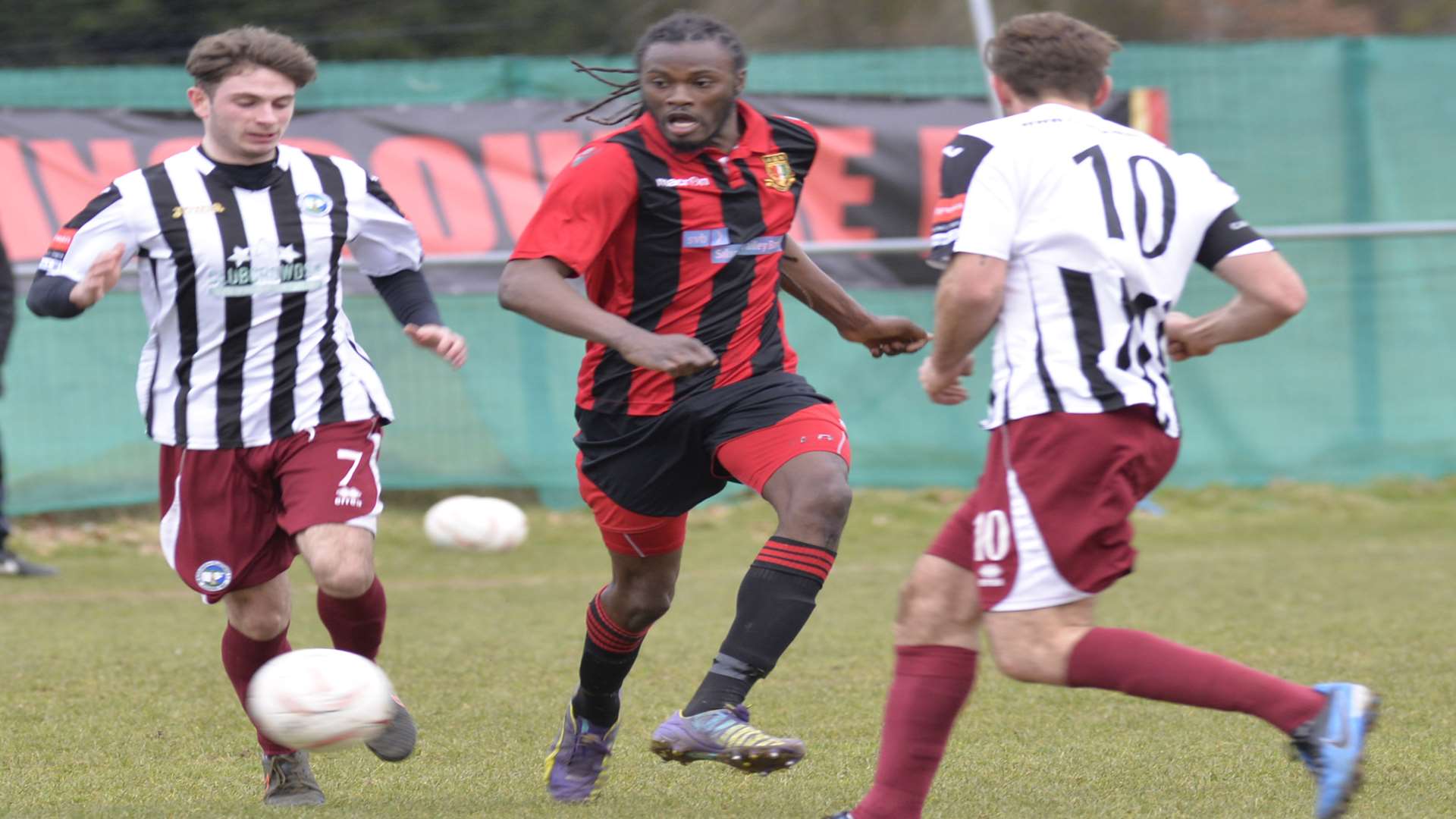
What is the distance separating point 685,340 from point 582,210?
481 millimetres

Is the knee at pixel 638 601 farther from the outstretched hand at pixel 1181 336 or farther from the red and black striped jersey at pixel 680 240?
the outstretched hand at pixel 1181 336

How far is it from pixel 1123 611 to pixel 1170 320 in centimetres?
379

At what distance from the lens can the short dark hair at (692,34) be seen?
3.88 meters

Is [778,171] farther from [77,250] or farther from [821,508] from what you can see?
[77,250]

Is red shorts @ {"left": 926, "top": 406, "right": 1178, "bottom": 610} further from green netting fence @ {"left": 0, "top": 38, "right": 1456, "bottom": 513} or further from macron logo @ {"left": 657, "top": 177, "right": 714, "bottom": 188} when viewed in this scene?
green netting fence @ {"left": 0, "top": 38, "right": 1456, "bottom": 513}

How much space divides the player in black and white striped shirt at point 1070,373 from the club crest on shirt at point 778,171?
85 centimetres

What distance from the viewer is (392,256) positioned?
4.37 m

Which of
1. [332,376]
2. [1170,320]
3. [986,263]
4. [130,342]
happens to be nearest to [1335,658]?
[1170,320]

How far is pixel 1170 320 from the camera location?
11.0 feet

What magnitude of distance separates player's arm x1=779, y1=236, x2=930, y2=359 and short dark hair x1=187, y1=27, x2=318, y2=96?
4.39 feet

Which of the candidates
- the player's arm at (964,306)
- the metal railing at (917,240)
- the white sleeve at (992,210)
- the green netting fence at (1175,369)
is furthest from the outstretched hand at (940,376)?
the green netting fence at (1175,369)

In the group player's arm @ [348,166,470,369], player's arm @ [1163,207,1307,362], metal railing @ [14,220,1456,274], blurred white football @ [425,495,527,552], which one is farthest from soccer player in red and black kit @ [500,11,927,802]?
metal railing @ [14,220,1456,274]

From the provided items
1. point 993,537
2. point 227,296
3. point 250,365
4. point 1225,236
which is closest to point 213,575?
Result: point 250,365

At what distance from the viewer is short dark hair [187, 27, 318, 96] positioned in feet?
13.1
